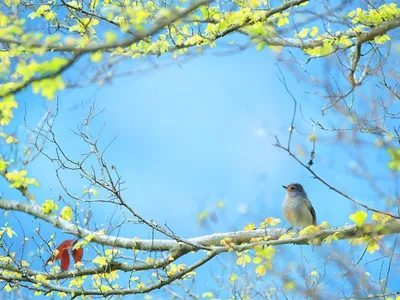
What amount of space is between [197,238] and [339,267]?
2.24m

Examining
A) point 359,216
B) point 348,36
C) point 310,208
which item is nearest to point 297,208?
point 310,208

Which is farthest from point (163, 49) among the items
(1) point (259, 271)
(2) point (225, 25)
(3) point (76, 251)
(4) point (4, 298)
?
(4) point (4, 298)

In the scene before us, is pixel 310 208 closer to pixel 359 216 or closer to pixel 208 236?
pixel 208 236

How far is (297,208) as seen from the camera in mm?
7355

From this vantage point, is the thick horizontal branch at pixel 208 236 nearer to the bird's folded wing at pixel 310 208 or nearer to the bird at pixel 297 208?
the bird at pixel 297 208

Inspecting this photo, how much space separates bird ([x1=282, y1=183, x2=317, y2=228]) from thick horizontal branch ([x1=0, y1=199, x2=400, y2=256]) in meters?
0.63

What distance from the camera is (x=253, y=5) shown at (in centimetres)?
675

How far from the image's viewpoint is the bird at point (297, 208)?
736cm

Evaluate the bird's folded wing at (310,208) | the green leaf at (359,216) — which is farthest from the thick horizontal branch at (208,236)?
the green leaf at (359,216)

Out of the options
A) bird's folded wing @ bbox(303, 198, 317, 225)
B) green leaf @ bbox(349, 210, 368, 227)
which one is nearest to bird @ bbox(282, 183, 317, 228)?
bird's folded wing @ bbox(303, 198, 317, 225)

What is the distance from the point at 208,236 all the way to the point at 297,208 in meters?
1.26

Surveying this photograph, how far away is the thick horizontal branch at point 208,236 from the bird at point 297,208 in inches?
24.6

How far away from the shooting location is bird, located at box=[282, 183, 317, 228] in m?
7.36

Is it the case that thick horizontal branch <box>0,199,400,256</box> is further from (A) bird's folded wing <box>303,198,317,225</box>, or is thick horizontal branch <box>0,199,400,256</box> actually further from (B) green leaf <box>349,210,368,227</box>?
(B) green leaf <box>349,210,368,227</box>
